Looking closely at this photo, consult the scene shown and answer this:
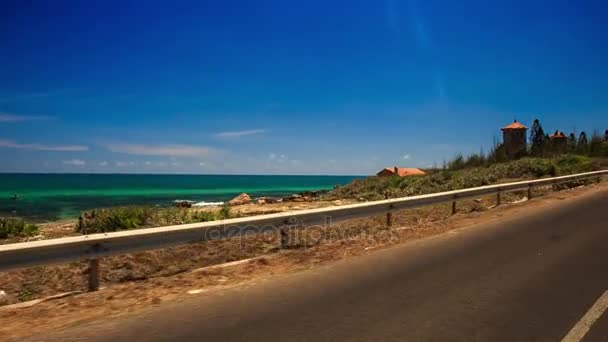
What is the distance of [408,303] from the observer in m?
4.89

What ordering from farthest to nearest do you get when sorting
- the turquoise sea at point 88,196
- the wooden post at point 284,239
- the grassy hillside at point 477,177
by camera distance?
the turquoise sea at point 88,196 < the grassy hillside at point 477,177 < the wooden post at point 284,239

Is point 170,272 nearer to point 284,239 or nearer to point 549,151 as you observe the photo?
point 284,239

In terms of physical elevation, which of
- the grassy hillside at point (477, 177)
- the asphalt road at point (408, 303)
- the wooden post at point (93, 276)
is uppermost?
the grassy hillside at point (477, 177)

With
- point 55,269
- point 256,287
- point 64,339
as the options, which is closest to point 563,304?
point 256,287

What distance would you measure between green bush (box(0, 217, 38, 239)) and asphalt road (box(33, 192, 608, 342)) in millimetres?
9248

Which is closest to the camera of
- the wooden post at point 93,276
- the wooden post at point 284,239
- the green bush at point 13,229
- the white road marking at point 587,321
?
the white road marking at point 587,321

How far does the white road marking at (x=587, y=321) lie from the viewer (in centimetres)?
393

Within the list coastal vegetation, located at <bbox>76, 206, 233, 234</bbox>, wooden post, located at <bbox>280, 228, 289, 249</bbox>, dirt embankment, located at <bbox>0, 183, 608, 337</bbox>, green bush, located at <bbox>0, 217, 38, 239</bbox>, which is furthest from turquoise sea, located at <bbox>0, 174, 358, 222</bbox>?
wooden post, located at <bbox>280, 228, 289, 249</bbox>

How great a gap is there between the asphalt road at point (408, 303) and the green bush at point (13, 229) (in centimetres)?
925

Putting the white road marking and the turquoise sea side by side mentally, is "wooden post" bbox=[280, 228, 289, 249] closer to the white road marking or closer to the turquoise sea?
the white road marking

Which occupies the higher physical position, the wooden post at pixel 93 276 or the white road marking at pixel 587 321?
the wooden post at pixel 93 276

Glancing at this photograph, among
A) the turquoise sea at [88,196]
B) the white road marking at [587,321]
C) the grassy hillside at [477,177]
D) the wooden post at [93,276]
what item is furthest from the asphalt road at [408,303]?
the turquoise sea at [88,196]

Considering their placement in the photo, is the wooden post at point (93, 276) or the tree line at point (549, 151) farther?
the tree line at point (549, 151)

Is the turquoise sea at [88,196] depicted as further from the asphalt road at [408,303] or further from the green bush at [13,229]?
the asphalt road at [408,303]
